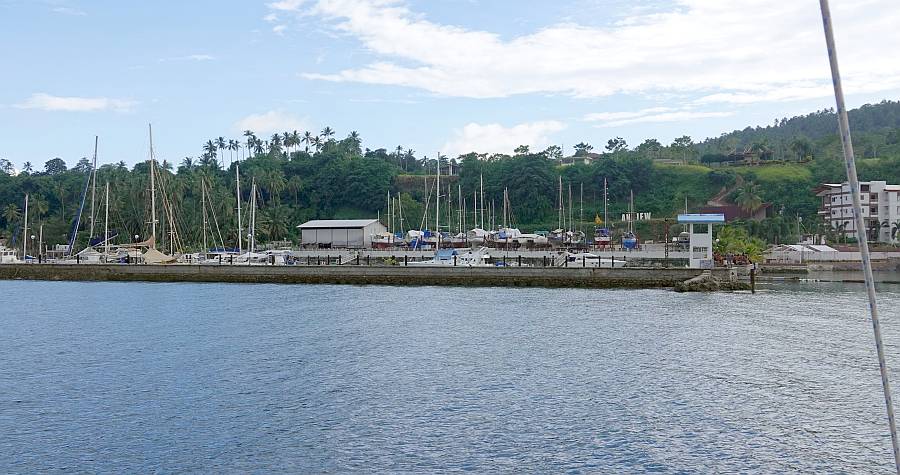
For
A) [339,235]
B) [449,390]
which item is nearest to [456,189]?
[339,235]

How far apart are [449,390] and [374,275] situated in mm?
41765

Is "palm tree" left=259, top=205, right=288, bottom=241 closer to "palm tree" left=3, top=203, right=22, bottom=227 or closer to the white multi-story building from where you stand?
"palm tree" left=3, top=203, right=22, bottom=227

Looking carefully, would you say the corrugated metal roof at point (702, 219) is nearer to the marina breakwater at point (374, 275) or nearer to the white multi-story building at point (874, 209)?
the marina breakwater at point (374, 275)

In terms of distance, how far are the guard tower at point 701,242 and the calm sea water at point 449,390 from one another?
1267cm

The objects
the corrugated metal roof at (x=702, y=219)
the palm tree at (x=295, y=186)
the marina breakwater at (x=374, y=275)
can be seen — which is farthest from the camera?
the palm tree at (x=295, y=186)

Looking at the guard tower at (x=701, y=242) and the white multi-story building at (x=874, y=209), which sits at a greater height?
the white multi-story building at (x=874, y=209)

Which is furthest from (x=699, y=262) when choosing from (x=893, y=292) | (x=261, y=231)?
(x=261, y=231)

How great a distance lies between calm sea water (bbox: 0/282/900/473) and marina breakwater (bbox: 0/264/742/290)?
1252 cm

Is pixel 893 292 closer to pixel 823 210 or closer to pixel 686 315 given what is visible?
pixel 686 315

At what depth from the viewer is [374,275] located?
67125 millimetres

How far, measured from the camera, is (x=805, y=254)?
3349 inches

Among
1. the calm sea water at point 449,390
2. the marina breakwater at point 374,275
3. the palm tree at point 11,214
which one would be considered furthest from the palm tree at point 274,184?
the calm sea water at point 449,390

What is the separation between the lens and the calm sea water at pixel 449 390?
19125 mm

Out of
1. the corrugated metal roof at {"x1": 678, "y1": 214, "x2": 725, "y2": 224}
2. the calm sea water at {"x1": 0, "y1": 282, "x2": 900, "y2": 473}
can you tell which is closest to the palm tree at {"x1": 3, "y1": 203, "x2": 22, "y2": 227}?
the calm sea water at {"x1": 0, "y1": 282, "x2": 900, "y2": 473}
